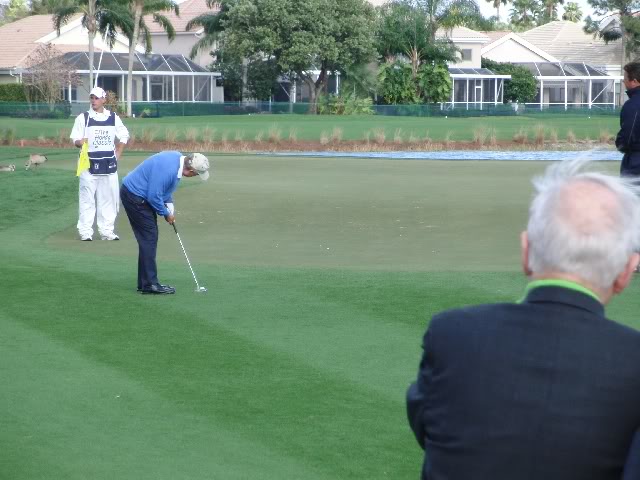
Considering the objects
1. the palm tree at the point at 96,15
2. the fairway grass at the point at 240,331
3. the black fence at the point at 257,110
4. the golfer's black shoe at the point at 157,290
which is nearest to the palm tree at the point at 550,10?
the black fence at the point at 257,110

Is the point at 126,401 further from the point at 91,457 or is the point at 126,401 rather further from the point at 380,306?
the point at 380,306

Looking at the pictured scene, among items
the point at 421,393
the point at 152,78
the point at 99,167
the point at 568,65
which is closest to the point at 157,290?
the point at 99,167

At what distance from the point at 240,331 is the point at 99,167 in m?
7.02

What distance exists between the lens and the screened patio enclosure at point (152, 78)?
74562 millimetres

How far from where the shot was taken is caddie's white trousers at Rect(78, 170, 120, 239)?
622 inches

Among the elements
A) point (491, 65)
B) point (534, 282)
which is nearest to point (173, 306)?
point (534, 282)

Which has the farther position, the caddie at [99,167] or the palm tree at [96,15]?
the palm tree at [96,15]

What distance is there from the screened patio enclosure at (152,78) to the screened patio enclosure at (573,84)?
2751 cm

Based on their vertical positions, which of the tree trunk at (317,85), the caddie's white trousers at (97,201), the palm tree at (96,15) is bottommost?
the caddie's white trousers at (97,201)

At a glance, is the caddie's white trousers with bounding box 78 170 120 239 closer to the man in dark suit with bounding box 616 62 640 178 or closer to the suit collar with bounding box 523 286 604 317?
the man in dark suit with bounding box 616 62 640 178

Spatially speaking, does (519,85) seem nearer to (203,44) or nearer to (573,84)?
(573,84)

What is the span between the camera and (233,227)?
16938mm

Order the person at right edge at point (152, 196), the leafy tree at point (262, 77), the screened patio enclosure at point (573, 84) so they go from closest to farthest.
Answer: the person at right edge at point (152, 196), the leafy tree at point (262, 77), the screened patio enclosure at point (573, 84)

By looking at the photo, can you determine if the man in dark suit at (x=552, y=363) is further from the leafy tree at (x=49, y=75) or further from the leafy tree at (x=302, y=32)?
the leafy tree at (x=302, y=32)
